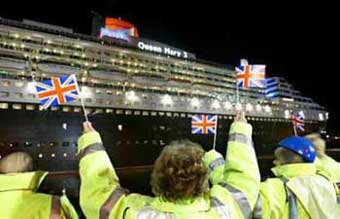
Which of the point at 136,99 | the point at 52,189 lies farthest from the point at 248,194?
the point at 136,99

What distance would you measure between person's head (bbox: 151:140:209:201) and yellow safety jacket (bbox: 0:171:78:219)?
453mm

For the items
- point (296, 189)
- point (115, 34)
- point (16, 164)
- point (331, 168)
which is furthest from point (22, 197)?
point (115, 34)

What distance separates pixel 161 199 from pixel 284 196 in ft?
2.18

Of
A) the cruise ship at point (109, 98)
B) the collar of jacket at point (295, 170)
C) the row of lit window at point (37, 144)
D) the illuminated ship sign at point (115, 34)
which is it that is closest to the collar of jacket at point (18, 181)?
the collar of jacket at point (295, 170)

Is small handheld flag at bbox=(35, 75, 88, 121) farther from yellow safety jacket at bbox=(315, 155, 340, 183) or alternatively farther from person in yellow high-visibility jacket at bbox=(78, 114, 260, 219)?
person in yellow high-visibility jacket at bbox=(78, 114, 260, 219)

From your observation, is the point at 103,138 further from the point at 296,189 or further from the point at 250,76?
the point at 296,189

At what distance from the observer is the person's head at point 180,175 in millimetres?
1284

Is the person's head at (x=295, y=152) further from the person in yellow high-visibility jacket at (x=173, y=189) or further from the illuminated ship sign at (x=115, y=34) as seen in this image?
the illuminated ship sign at (x=115, y=34)

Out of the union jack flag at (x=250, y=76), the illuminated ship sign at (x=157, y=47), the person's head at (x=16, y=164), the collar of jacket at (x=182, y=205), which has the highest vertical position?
the illuminated ship sign at (x=157, y=47)

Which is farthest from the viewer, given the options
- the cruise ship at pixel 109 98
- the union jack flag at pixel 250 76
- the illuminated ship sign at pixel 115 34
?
the illuminated ship sign at pixel 115 34

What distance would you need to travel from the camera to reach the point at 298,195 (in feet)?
5.68

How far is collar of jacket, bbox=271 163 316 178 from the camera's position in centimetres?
180

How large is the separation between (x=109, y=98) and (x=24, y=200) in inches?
747

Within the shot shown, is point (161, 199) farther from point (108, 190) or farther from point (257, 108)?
point (257, 108)
